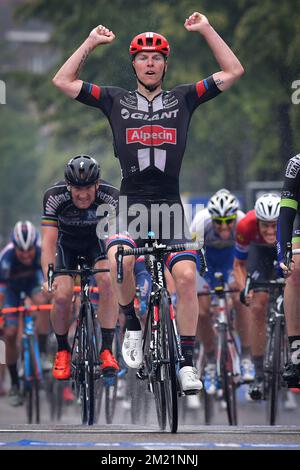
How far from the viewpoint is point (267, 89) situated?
2645cm

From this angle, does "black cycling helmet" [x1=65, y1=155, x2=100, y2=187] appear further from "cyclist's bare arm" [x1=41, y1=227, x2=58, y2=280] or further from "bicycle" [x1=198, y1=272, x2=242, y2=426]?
"bicycle" [x1=198, y1=272, x2=242, y2=426]

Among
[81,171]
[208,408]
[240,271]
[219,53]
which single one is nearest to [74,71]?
[219,53]

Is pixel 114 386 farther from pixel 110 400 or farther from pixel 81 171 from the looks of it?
pixel 81 171

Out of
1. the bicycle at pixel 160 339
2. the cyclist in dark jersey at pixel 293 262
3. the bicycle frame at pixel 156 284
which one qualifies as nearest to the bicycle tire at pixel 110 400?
the bicycle at pixel 160 339

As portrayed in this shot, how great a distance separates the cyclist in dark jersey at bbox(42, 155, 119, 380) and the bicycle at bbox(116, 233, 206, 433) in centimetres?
142

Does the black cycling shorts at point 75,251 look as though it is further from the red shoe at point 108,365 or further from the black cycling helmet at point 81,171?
the red shoe at point 108,365

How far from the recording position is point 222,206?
13570 millimetres

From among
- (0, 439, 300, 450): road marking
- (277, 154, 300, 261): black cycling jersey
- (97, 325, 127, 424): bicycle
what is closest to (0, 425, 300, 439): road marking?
(0, 439, 300, 450): road marking

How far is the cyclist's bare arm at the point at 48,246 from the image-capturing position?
11734 millimetres

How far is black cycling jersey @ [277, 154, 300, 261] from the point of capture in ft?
33.7

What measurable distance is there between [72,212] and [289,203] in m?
2.33

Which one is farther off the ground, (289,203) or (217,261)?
(289,203)

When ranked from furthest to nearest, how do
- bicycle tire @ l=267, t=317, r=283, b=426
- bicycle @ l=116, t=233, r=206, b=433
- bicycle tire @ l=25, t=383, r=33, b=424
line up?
bicycle tire @ l=25, t=383, r=33, b=424, bicycle tire @ l=267, t=317, r=283, b=426, bicycle @ l=116, t=233, r=206, b=433
